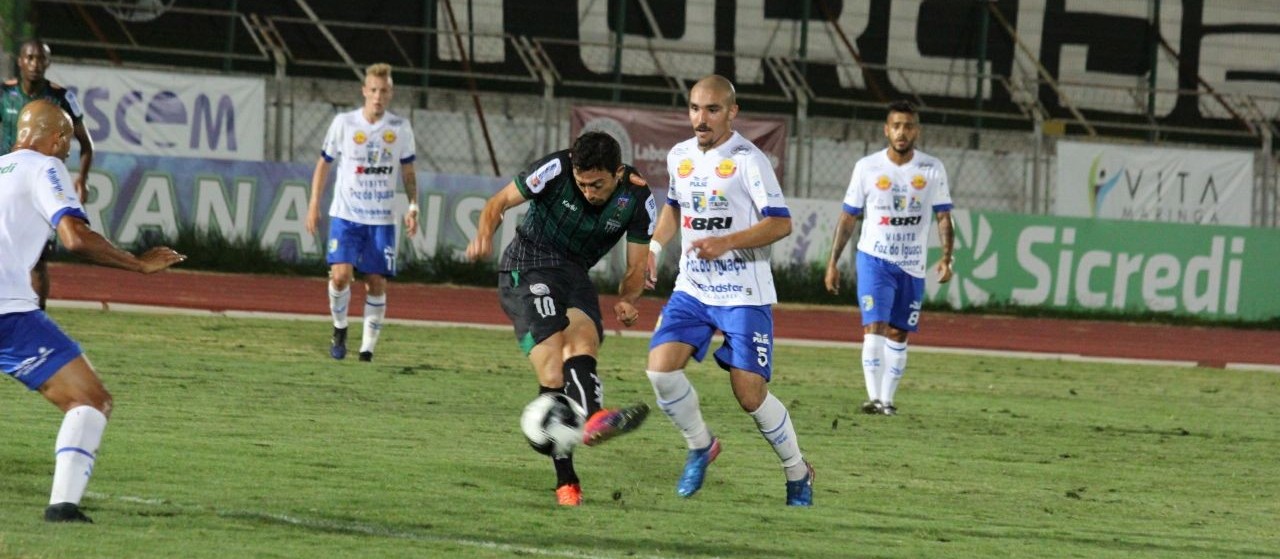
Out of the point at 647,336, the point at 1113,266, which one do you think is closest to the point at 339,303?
the point at 647,336

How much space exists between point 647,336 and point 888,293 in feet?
20.9

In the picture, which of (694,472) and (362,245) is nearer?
(694,472)

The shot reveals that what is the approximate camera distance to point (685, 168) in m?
8.91

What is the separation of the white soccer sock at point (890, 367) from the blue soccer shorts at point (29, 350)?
7578 millimetres

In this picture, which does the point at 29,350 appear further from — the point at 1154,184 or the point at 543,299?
the point at 1154,184

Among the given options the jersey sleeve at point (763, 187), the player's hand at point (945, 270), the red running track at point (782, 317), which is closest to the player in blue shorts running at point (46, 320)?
the jersey sleeve at point (763, 187)

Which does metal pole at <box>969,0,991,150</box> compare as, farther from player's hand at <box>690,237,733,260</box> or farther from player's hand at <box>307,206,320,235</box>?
player's hand at <box>690,237,733,260</box>

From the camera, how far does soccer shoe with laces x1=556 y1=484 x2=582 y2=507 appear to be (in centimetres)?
830

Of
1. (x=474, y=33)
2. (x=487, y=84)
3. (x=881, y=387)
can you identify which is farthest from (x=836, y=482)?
(x=487, y=84)

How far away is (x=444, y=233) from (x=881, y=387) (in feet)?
36.1

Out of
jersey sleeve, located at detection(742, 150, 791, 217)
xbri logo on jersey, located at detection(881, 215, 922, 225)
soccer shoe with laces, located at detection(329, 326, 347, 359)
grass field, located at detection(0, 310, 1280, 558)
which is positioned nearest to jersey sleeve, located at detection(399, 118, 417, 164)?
soccer shoe with laces, located at detection(329, 326, 347, 359)

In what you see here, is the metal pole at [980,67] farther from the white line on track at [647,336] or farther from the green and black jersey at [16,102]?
the green and black jersey at [16,102]

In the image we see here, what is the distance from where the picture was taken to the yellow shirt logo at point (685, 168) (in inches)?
350

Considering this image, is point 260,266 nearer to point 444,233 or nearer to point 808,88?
point 444,233
